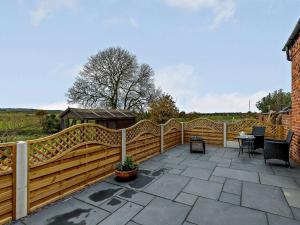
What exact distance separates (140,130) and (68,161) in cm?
250

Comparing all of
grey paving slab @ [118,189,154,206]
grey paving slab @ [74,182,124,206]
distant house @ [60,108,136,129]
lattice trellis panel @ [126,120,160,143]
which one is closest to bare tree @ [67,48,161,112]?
distant house @ [60,108,136,129]

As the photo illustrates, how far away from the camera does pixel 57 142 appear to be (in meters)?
2.95

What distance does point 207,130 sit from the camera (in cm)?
789

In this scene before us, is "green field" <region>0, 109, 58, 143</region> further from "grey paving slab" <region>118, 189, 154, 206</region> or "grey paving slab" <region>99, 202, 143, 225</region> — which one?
"grey paving slab" <region>99, 202, 143, 225</region>

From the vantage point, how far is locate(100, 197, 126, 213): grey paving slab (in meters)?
2.60

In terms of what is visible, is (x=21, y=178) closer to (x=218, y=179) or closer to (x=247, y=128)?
(x=218, y=179)

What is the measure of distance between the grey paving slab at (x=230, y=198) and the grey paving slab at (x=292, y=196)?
753 millimetres

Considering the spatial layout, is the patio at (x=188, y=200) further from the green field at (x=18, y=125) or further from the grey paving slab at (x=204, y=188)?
the green field at (x=18, y=125)

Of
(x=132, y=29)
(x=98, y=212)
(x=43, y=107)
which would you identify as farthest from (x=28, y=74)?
(x=98, y=212)

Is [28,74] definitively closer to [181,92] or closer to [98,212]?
[98,212]

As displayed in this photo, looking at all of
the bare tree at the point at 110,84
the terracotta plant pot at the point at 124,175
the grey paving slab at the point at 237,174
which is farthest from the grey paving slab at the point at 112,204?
the bare tree at the point at 110,84

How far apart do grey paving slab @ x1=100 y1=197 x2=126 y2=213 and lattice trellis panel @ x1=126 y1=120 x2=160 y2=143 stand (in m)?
1.88

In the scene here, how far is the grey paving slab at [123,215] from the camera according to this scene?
226 cm

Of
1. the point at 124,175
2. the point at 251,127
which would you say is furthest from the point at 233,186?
the point at 251,127
